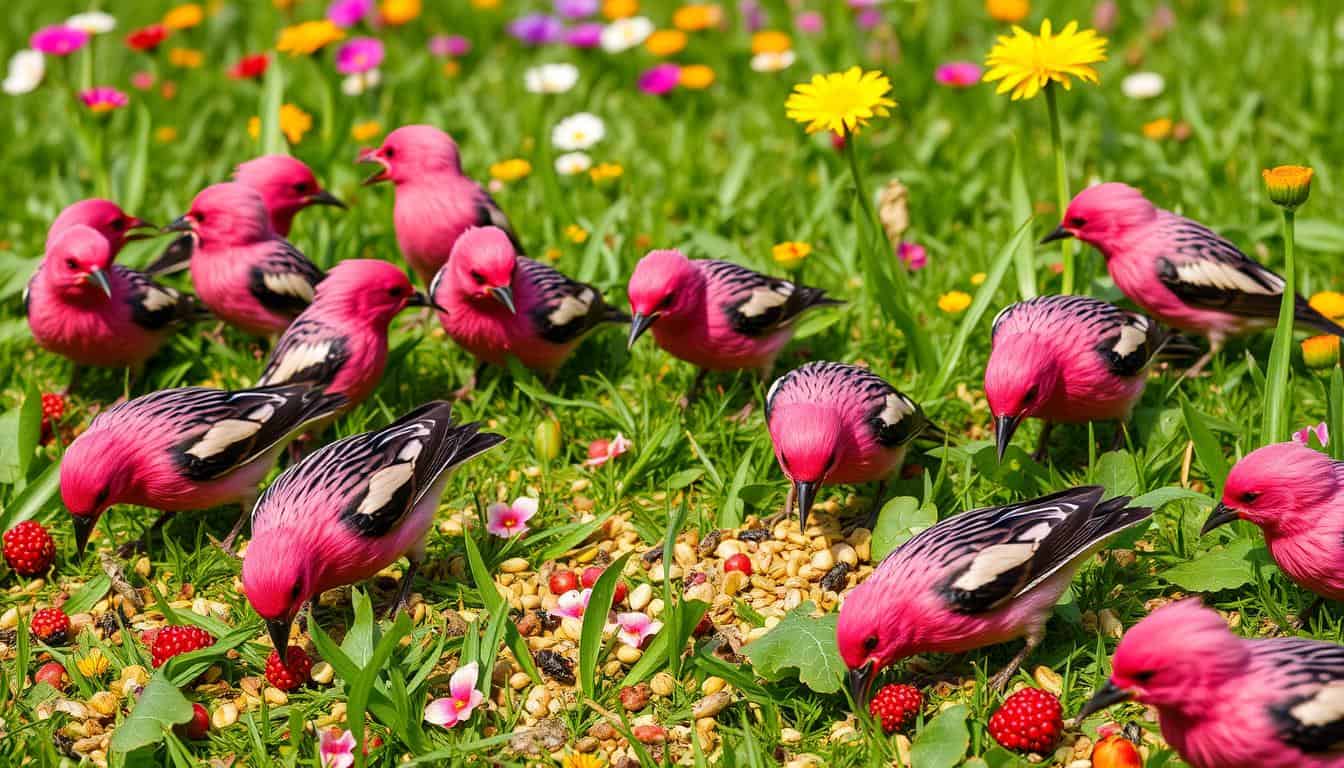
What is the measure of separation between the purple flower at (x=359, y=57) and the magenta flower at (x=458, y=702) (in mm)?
4976

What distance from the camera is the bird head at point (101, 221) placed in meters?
6.21

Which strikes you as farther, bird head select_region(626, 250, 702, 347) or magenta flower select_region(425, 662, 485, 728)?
bird head select_region(626, 250, 702, 347)

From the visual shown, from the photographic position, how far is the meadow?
4301 millimetres

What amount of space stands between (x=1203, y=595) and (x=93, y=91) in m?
6.26

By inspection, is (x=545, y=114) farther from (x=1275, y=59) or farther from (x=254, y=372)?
(x=1275, y=59)

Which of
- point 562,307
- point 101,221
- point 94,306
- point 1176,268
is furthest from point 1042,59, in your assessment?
point 101,221

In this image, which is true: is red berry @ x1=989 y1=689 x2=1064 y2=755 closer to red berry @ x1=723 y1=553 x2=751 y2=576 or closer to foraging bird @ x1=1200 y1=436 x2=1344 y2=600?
foraging bird @ x1=1200 y1=436 x2=1344 y2=600

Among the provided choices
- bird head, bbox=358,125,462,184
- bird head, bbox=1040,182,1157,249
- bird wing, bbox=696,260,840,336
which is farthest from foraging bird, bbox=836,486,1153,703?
bird head, bbox=358,125,462,184

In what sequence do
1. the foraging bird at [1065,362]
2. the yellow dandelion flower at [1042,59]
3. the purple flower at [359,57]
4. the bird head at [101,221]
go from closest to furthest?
the foraging bird at [1065,362] < the yellow dandelion flower at [1042,59] < the bird head at [101,221] < the purple flower at [359,57]

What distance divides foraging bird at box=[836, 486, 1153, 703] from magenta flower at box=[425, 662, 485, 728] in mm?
1149

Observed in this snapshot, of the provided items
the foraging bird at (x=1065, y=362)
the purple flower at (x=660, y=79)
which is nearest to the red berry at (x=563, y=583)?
the foraging bird at (x=1065, y=362)

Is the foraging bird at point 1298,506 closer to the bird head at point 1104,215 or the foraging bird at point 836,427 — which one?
the foraging bird at point 836,427

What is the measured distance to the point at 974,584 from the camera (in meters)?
4.09

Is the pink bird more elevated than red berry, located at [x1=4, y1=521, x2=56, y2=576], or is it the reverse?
the pink bird
